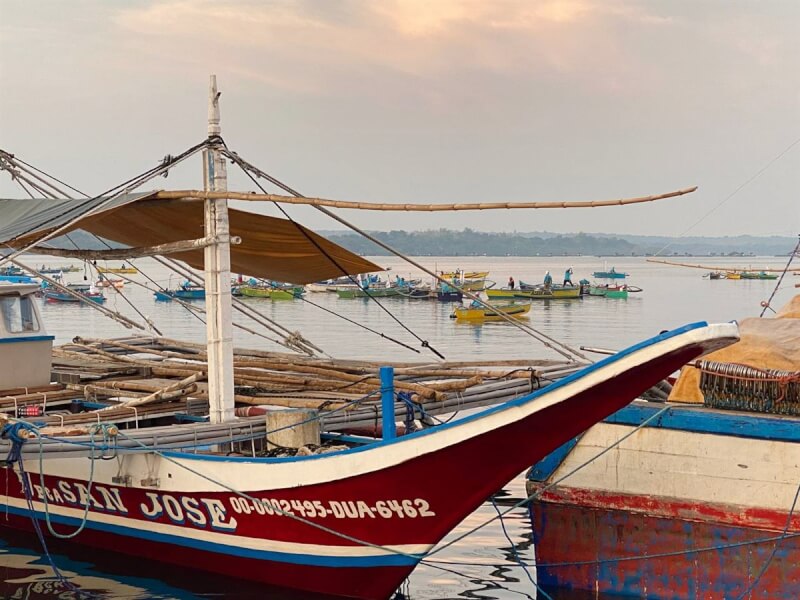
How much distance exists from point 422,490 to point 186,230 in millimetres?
5568

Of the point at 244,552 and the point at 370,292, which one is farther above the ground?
the point at 370,292

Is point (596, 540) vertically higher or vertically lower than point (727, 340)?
lower

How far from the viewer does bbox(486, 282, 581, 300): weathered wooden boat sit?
8862 centimetres

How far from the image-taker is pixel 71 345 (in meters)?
19.3

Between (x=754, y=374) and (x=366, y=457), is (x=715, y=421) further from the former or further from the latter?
(x=366, y=457)

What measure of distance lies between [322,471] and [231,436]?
170 cm

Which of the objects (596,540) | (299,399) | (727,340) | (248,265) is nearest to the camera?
(727,340)

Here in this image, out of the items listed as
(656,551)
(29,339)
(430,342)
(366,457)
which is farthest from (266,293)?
(366,457)

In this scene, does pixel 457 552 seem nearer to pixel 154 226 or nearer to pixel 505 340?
pixel 154 226

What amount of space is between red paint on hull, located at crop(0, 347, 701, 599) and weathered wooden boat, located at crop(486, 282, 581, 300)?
3015 inches

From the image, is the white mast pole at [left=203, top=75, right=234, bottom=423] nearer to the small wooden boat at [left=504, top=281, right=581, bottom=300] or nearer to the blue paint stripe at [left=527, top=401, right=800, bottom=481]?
the blue paint stripe at [left=527, top=401, right=800, bottom=481]

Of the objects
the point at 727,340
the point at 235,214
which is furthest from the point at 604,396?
the point at 235,214

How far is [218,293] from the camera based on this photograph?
12258 mm

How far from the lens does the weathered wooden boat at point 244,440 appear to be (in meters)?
10.2
